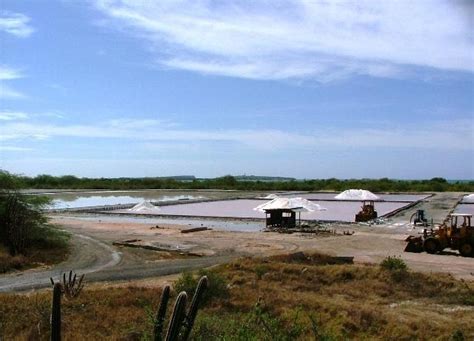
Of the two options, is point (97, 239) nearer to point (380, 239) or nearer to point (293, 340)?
point (380, 239)

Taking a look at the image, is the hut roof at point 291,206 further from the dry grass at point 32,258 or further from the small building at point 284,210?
the dry grass at point 32,258

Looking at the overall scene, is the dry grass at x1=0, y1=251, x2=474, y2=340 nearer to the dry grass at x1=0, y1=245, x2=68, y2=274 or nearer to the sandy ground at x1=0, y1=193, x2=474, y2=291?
the sandy ground at x1=0, y1=193, x2=474, y2=291

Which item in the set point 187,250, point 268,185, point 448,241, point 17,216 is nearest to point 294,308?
point 187,250

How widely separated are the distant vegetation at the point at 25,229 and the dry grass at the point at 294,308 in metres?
9.22

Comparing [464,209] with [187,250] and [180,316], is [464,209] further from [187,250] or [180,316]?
[180,316]

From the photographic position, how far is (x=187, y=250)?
80.4ft

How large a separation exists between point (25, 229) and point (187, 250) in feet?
22.1

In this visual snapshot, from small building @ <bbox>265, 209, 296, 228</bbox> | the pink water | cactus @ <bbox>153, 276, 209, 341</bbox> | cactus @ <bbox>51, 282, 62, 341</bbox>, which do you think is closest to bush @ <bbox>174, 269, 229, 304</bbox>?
cactus @ <bbox>153, 276, 209, 341</bbox>

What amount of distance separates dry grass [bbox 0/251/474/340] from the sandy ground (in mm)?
2802

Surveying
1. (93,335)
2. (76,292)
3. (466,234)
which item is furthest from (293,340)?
(466,234)

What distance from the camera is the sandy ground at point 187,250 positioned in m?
18.5

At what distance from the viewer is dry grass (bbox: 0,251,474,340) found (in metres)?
10.6

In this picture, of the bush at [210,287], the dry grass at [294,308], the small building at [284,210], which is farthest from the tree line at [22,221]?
the small building at [284,210]

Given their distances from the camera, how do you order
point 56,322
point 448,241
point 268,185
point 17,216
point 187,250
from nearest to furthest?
1. point 56,322
2. point 448,241
3. point 17,216
4. point 187,250
5. point 268,185
